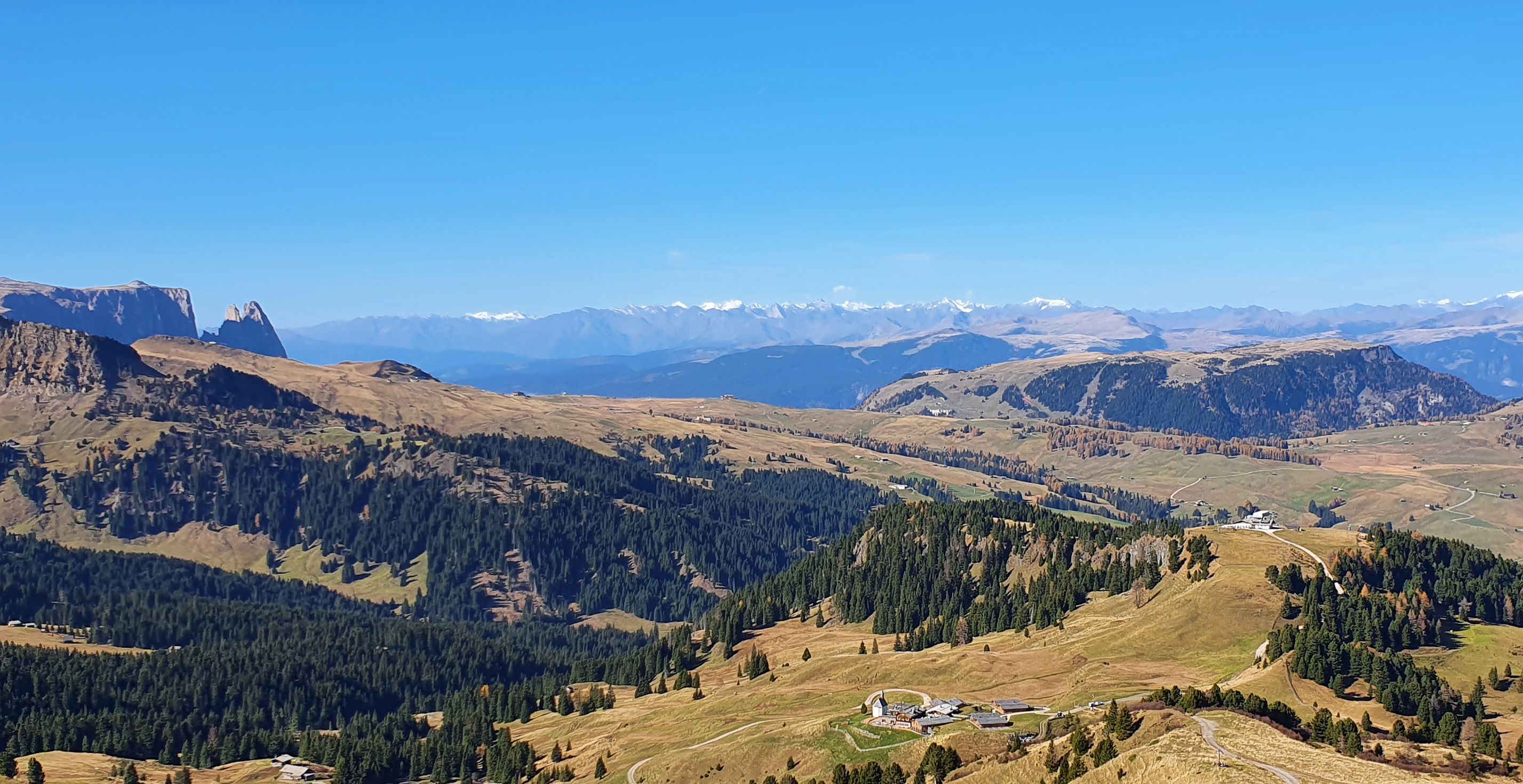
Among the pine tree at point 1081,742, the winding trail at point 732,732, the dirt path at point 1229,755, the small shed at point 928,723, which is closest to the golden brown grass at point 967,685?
the winding trail at point 732,732

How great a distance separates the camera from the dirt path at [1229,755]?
3875 inches

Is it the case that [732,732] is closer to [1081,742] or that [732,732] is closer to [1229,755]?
[1081,742]

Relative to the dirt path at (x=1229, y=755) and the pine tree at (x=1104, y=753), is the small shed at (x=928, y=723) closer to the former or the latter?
the pine tree at (x=1104, y=753)

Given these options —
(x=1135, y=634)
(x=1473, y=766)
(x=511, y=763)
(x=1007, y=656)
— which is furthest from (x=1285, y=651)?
(x=511, y=763)

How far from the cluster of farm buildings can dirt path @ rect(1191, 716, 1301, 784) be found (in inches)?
1205

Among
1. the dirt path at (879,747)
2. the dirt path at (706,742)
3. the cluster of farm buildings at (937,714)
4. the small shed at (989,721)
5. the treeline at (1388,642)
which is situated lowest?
the dirt path at (706,742)

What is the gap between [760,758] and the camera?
494 feet

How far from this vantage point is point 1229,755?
343ft

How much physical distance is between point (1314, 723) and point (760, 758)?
63.9 m

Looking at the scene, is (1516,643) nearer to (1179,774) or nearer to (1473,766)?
(1473,766)

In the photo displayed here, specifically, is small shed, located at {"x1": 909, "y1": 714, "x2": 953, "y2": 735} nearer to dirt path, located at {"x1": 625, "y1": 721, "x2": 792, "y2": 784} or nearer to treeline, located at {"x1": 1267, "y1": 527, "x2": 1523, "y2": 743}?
dirt path, located at {"x1": 625, "y1": 721, "x2": 792, "y2": 784}

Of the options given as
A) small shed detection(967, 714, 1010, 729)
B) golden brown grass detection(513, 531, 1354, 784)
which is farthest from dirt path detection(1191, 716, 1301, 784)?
small shed detection(967, 714, 1010, 729)

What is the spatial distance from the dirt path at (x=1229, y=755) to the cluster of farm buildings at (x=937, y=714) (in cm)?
3062

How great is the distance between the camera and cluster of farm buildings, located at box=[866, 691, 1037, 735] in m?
146
